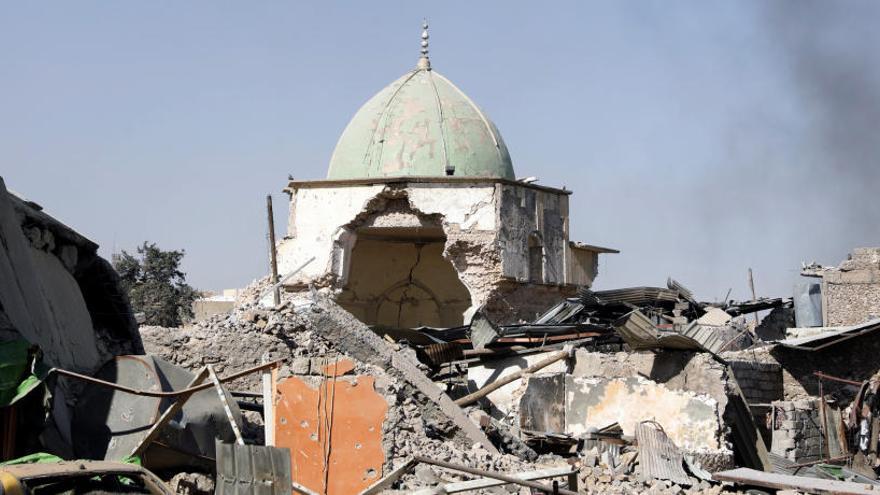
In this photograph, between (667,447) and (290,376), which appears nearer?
(290,376)

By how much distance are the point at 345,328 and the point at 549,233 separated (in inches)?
482

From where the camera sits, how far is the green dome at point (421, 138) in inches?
934

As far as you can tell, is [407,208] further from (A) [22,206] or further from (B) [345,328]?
(A) [22,206]

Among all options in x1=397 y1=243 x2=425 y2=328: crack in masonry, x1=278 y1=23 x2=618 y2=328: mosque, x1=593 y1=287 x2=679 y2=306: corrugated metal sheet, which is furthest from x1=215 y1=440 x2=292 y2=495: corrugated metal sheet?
x1=397 y1=243 x2=425 y2=328: crack in masonry

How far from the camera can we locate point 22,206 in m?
9.96

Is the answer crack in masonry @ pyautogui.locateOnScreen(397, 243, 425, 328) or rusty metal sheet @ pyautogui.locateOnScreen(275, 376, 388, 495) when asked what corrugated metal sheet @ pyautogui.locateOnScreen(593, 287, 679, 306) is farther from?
→ rusty metal sheet @ pyautogui.locateOnScreen(275, 376, 388, 495)

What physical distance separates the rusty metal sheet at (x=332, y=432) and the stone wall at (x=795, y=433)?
22.4 ft

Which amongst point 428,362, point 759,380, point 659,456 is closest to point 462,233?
point 428,362

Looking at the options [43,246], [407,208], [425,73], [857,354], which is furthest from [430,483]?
[425,73]

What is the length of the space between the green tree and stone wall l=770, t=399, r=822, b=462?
668 inches

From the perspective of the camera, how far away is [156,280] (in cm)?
3152

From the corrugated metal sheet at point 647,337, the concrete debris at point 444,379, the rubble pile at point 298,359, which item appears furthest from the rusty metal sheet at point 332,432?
the corrugated metal sheet at point 647,337

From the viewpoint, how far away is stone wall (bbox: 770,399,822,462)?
15.9m

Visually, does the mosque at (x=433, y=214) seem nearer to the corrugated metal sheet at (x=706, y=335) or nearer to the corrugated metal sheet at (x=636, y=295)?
the corrugated metal sheet at (x=636, y=295)
